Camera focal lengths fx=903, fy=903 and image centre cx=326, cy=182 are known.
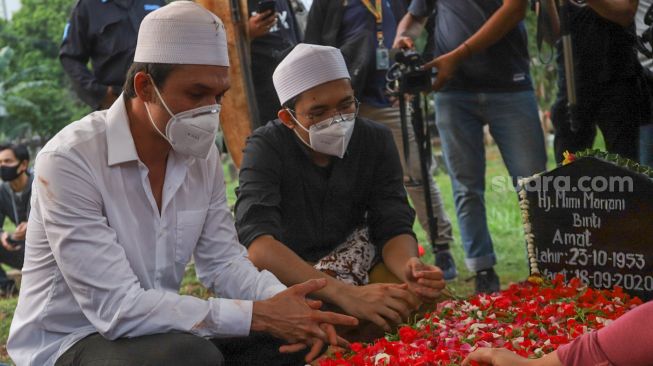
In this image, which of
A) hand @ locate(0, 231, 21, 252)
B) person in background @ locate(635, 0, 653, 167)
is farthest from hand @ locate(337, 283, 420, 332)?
hand @ locate(0, 231, 21, 252)

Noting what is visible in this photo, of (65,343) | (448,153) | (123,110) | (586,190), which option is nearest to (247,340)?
(65,343)

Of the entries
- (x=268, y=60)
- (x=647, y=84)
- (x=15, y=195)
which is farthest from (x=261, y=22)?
(x=15, y=195)

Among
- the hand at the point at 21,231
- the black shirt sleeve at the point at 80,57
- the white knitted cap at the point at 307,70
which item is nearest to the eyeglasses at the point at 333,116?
A: the white knitted cap at the point at 307,70

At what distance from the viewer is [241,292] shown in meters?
3.38

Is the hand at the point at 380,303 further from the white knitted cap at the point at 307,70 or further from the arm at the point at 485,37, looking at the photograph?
the arm at the point at 485,37

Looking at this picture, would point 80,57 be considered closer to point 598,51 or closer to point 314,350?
point 598,51

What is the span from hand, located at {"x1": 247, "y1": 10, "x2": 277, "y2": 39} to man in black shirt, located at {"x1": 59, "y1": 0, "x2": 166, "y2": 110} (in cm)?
73

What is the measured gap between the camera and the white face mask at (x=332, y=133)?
3.89 meters

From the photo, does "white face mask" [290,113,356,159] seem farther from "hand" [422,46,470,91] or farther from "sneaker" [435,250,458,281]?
"sneaker" [435,250,458,281]

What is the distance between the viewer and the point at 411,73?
5215mm

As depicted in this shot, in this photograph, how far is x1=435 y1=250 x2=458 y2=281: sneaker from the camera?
5.97 metres

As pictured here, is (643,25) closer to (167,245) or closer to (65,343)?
(167,245)

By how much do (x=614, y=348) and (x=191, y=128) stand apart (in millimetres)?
1517

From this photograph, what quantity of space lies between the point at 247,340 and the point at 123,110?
989mm
